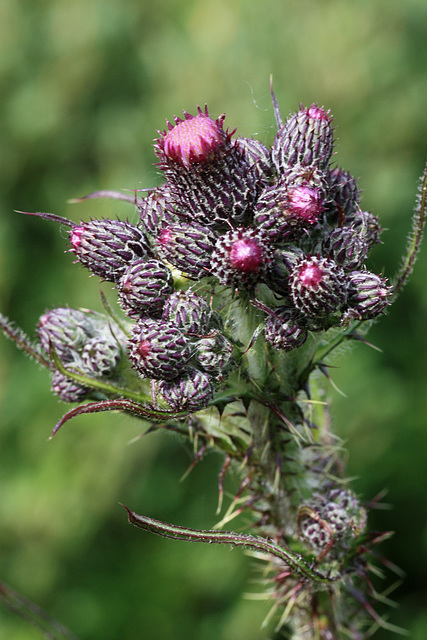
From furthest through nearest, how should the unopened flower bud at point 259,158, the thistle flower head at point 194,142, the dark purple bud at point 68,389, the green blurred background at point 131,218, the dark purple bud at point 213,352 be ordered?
the green blurred background at point 131,218, the dark purple bud at point 68,389, the unopened flower bud at point 259,158, the dark purple bud at point 213,352, the thistle flower head at point 194,142

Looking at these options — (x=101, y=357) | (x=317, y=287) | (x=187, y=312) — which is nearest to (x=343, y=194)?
(x=317, y=287)

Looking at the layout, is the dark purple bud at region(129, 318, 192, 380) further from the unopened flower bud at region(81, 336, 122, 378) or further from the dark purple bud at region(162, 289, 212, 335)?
the unopened flower bud at region(81, 336, 122, 378)

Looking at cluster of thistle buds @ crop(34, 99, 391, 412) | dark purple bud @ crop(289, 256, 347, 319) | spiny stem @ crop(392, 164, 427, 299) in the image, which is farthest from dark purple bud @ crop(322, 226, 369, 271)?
spiny stem @ crop(392, 164, 427, 299)

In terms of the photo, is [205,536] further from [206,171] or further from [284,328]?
[206,171]

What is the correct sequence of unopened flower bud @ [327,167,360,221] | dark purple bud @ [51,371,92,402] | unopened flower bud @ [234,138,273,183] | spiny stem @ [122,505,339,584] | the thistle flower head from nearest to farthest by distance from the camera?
spiny stem @ [122,505,339,584]
the thistle flower head
unopened flower bud @ [234,138,273,183]
unopened flower bud @ [327,167,360,221]
dark purple bud @ [51,371,92,402]

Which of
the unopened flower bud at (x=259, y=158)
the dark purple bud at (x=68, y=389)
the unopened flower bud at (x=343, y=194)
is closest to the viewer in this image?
the unopened flower bud at (x=259, y=158)

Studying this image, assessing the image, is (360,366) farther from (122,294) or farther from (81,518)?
(122,294)

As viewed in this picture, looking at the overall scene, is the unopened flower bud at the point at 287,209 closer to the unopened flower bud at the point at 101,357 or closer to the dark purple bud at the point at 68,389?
the unopened flower bud at the point at 101,357

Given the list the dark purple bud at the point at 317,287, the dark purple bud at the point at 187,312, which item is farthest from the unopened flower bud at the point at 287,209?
the dark purple bud at the point at 187,312
